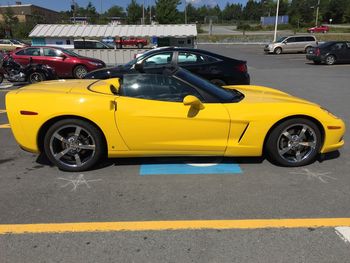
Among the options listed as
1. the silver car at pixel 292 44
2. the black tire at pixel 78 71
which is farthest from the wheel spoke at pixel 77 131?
the silver car at pixel 292 44

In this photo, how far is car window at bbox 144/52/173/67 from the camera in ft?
32.1

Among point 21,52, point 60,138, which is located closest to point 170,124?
point 60,138

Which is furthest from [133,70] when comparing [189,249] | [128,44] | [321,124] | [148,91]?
[128,44]

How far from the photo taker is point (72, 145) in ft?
15.0

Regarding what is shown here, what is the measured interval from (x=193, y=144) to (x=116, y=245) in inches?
71.4

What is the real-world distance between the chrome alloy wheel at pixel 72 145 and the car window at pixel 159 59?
5458 millimetres

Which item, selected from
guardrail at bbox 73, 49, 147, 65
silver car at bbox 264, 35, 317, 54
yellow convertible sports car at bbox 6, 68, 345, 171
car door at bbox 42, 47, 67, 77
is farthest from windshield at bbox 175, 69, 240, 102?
silver car at bbox 264, 35, 317, 54

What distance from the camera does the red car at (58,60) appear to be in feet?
A: 51.8

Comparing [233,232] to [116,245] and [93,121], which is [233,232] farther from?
[93,121]

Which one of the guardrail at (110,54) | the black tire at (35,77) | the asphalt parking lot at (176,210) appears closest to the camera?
the asphalt parking lot at (176,210)

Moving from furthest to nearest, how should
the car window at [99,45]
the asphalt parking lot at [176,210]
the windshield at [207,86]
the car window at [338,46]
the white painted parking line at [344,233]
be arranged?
the car window at [338,46] < the car window at [99,45] < the windshield at [207,86] < the white painted parking line at [344,233] < the asphalt parking lot at [176,210]

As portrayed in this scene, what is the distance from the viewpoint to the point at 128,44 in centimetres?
3872

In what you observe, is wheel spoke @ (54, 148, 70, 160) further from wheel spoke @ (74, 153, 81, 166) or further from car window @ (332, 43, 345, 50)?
car window @ (332, 43, 345, 50)

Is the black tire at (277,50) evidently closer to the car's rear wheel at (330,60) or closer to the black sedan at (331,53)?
the black sedan at (331,53)
